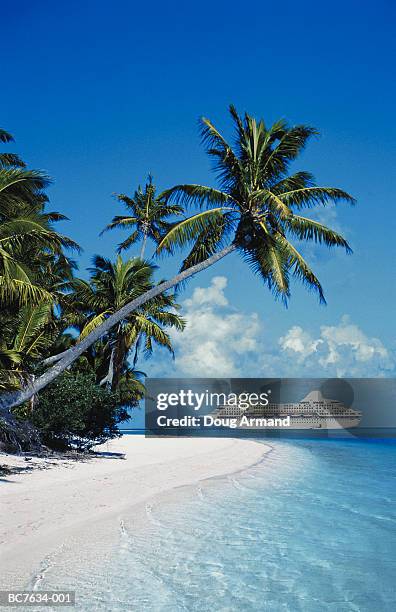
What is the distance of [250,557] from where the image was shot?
25.5 feet

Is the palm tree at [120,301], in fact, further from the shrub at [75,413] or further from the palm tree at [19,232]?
the palm tree at [19,232]

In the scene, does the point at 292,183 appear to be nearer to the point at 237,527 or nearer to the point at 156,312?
the point at 237,527

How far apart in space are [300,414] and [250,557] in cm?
9931

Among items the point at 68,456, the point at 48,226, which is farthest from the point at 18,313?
the point at 68,456

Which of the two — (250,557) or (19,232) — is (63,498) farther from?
(19,232)

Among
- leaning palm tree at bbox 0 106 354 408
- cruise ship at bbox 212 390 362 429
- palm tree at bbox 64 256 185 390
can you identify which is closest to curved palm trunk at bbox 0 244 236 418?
leaning palm tree at bbox 0 106 354 408

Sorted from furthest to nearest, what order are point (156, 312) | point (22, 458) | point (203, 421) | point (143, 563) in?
point (203, 421)
point (156, 312)
point (22, 458)
point (143, 563)

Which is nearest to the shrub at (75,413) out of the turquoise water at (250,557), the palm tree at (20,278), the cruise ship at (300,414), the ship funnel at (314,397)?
the palm tree at (20,278)

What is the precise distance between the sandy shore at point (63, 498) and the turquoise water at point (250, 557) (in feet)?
2.08

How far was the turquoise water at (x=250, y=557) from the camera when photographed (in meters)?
5.94

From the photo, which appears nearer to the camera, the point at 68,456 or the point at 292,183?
the point at 292,183

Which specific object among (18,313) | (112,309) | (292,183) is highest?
(292,183)

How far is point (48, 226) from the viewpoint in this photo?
1204cm

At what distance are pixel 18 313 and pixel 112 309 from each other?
1041 cm
